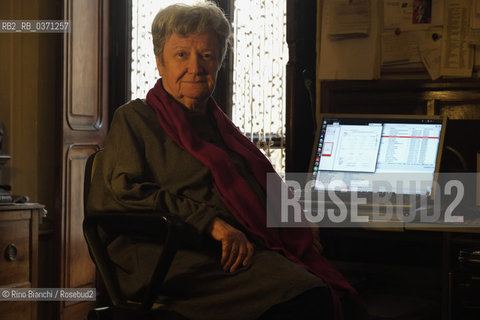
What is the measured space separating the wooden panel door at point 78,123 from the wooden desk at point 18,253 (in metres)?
0.66

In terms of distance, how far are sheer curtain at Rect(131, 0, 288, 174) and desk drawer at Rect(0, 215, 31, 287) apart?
4.25 ft

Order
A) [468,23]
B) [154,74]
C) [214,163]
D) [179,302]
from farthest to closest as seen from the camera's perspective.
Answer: [154,74] → [468,23] → [214,163] → [179,302]

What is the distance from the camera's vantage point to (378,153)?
7.88ft

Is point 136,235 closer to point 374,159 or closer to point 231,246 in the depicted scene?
point 231,246

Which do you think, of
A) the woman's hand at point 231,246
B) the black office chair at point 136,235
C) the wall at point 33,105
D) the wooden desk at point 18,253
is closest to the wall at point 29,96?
the wall at point 33,105

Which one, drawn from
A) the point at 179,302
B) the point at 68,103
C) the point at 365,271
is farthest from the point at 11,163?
the point at 179,302

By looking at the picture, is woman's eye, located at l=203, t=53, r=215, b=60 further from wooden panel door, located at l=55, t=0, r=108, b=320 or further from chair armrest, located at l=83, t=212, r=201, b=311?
wooden panel door, located at l=55, t=0, r=108, b=320

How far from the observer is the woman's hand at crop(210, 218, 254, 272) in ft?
5.42

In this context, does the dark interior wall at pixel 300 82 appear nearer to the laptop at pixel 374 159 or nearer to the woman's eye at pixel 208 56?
the laptop at pixel 374 159

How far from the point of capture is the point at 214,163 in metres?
1.83

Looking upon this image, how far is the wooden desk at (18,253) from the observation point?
105 inches

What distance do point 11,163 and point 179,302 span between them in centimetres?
212

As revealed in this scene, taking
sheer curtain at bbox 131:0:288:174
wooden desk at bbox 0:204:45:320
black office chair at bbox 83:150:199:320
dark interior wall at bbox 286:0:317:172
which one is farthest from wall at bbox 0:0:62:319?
black office chair at bbox 83:150:199:320

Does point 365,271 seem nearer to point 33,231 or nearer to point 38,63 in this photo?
point 33,231
